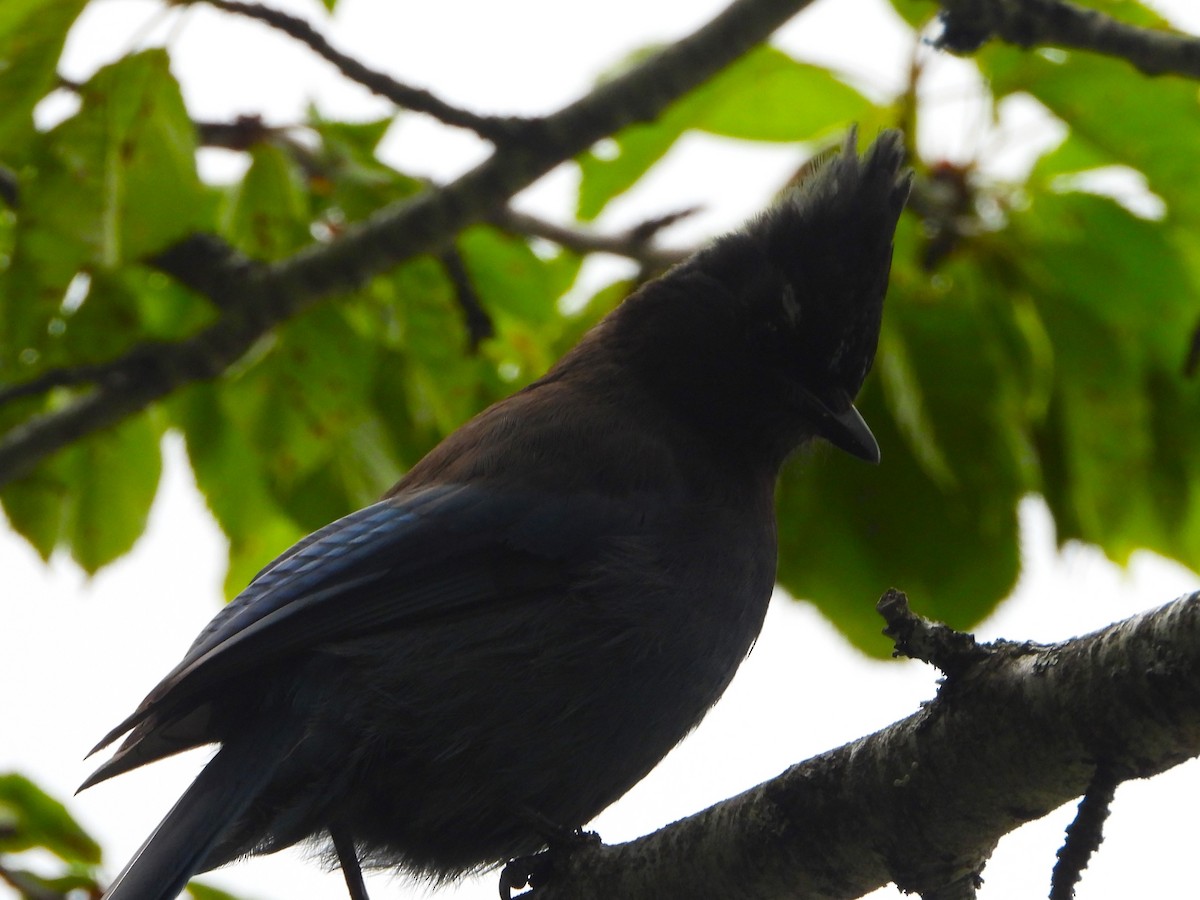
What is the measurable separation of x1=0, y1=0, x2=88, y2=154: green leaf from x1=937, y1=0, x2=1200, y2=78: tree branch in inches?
70.0

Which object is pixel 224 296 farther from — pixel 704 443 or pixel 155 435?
pixel 704 443

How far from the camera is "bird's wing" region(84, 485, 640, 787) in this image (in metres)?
3.09

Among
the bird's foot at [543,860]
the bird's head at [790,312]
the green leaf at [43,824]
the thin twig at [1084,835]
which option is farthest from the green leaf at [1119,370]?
the green leaf at [43,824]

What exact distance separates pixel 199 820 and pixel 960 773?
1.53 meters

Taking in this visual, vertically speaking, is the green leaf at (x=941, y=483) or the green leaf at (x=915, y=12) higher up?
the green leaf at (x=915, y=12)

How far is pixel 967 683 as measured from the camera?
6.84 feet

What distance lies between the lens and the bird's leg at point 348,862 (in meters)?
3.19

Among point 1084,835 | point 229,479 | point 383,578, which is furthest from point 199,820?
point 1084,835

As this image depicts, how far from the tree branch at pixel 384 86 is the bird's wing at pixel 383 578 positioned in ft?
2.61

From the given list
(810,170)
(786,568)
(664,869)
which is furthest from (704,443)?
(664,869)

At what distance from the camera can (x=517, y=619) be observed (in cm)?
324

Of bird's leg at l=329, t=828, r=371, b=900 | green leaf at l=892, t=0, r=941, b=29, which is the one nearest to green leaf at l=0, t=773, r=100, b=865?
bird's leg at l=329, t=828, r=371, b=900

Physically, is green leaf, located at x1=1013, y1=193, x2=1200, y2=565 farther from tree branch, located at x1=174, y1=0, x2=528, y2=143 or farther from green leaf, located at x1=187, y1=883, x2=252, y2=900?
green leaf, located at x1=187, y1=883, x2=252, y2=900

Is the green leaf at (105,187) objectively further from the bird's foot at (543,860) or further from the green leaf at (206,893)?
the bird's foot at (543,860)
